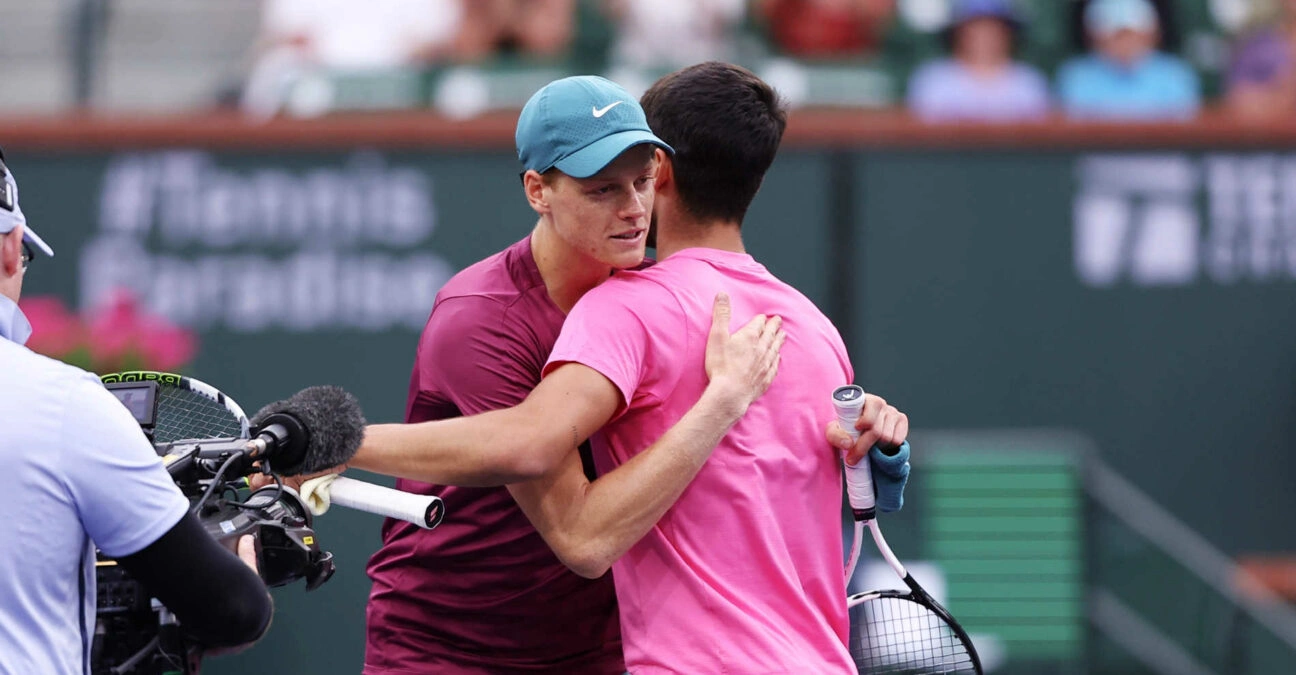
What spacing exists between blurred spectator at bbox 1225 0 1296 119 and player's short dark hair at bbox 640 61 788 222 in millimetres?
6184

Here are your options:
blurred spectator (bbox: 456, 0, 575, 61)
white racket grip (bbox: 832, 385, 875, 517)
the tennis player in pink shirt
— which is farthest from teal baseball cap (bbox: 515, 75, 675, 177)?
blurred spectator (bbox: 456, 0, 575, 61)

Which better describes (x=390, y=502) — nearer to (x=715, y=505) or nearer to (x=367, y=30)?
(x=715, y=505)

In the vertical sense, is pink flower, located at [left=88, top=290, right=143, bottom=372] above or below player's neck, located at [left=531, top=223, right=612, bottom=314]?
below

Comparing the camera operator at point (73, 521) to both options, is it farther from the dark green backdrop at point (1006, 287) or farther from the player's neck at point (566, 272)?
the dark green backdrop at point (1006, 287)

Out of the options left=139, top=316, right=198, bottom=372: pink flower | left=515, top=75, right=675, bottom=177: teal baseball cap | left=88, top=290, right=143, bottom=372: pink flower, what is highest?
left=515, top=75, right=675, bottom=177: teal baseball cap

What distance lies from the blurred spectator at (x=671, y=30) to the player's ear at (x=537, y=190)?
5457mm

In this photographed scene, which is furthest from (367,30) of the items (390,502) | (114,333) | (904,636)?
(390,502)

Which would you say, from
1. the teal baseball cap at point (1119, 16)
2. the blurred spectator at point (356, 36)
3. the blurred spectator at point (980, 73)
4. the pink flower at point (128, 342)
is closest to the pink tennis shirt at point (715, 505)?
the pink flower at point (128, 342)

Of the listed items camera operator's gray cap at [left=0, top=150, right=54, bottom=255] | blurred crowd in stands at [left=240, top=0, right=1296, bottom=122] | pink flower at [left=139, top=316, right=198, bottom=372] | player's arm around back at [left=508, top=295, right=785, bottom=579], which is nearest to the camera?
camera operator's gray cap at [left=0, top=150, right=54, bottom=255]

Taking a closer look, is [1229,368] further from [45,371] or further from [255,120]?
[45,371]

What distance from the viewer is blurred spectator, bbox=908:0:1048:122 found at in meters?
8.59

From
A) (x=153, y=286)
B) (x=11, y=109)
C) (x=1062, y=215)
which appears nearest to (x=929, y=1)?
(x=1062, y=215)

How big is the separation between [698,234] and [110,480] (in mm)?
1284

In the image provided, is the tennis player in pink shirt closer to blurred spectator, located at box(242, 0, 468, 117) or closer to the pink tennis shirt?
the pink tennis shirt
